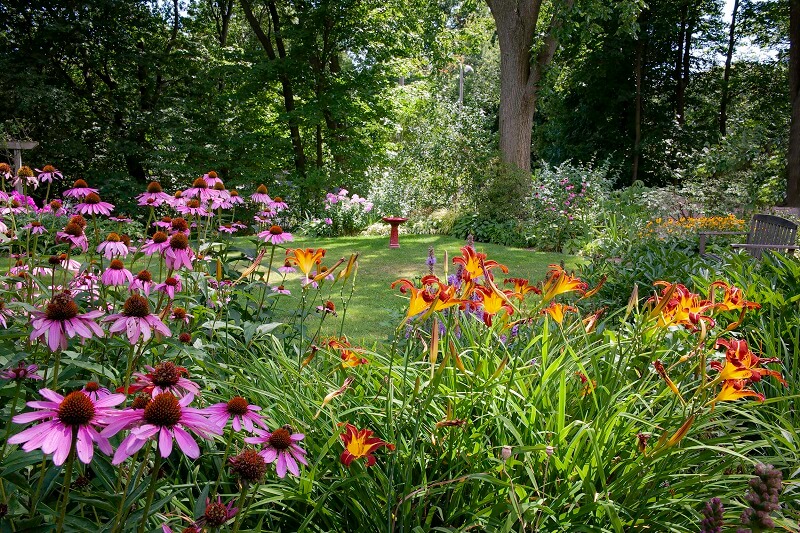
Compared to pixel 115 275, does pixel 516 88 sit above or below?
above

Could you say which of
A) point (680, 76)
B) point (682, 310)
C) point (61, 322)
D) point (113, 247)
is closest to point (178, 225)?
point (113, 247)

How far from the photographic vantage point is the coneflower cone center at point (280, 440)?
863mm

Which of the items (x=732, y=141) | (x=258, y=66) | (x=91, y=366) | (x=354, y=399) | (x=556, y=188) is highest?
(x=258, y=66)

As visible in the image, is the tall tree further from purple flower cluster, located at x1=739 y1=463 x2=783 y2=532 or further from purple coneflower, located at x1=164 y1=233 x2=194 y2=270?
purple flower cluster, located at x1=739 y1=463 x2=783 y2=532

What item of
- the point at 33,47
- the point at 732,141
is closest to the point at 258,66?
the point at 33,47

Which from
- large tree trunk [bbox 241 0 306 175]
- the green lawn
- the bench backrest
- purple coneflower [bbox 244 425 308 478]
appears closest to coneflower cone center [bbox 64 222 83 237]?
purple coneflower [bbox 244 425 308 478]

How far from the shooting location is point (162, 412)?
2.32 feet

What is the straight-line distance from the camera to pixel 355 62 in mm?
11875

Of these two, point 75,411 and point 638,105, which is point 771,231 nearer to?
point 75,411

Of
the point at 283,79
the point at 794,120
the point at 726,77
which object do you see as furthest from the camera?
the point at 726,77

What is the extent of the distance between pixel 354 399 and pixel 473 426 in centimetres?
33

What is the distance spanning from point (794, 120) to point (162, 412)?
12.3 metres

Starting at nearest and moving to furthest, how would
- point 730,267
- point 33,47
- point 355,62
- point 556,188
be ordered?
point 730,267
point 556,188
point 33,47
point 355,62

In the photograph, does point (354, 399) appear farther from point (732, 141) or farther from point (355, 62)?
point (732, 141)
